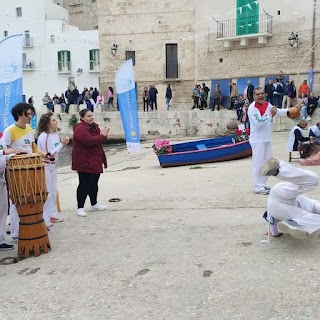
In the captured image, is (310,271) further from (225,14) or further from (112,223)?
(225,14)

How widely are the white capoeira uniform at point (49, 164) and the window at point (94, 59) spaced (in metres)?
38.1

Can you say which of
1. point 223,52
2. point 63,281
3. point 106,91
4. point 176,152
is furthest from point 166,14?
point 63,281

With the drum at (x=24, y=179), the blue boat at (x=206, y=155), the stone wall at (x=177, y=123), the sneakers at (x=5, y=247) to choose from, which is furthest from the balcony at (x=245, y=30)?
the sneakers at (x=5, y=247)

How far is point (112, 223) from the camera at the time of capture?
6.39 meters

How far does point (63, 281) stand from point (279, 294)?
6.50ft

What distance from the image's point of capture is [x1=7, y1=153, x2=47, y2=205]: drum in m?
5.07

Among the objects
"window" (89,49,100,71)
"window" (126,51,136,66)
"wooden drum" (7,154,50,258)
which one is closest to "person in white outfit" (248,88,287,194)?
"wooden drum" (7,154,50,258)

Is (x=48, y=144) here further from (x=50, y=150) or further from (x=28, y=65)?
(x=28, y=65)

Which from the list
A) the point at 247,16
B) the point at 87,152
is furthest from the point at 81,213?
the point at 247,16

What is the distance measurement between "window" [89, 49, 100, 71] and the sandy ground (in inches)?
1479

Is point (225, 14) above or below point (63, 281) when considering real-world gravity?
above

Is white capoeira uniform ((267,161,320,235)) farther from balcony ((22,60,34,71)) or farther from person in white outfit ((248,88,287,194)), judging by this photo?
balcony ((22,60,34,71))

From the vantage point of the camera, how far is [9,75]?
8.95 metres

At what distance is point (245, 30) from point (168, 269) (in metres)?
25.7
